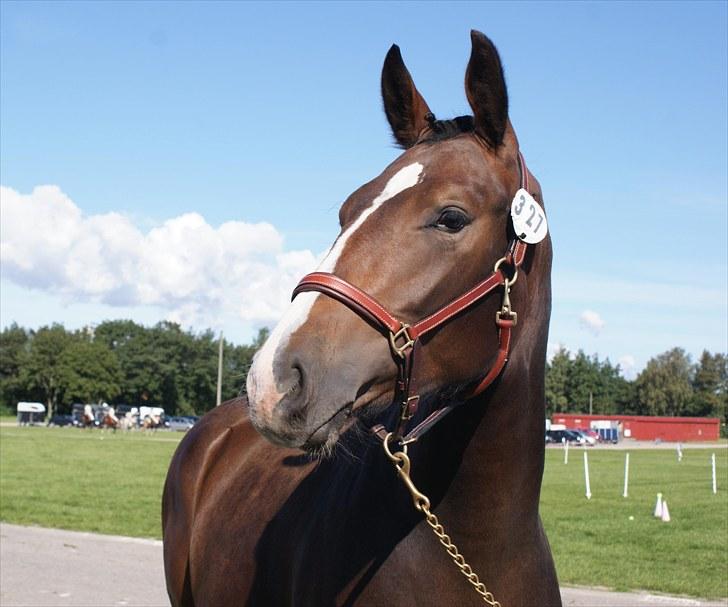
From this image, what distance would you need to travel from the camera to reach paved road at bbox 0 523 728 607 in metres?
8.17

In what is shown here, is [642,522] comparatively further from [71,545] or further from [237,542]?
[237,542]

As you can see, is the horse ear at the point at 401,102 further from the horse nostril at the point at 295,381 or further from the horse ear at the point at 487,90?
the horse nostril at the point at 295,381

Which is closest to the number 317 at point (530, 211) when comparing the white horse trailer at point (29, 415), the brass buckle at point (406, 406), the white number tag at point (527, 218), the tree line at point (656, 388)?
the white number tag at point (527, 218)

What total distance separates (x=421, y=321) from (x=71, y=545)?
10306mm

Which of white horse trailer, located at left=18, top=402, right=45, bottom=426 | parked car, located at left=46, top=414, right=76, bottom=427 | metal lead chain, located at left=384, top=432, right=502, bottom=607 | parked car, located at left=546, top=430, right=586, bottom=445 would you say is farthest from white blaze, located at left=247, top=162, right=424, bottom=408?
parked car, located at left=46, top=414, right=76, bottom=427

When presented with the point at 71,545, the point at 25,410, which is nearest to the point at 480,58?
the point at 71,545

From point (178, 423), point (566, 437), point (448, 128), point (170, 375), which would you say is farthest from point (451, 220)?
point (170, 375)

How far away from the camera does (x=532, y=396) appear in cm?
265

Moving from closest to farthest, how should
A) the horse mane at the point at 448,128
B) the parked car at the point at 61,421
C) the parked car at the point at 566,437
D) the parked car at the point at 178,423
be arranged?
the horse mane at the point at 448,128 → the parked car at the point at 566,437 → the parked car at the point at 61,421 → the parked car at the point at 178,423

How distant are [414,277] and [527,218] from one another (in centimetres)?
44

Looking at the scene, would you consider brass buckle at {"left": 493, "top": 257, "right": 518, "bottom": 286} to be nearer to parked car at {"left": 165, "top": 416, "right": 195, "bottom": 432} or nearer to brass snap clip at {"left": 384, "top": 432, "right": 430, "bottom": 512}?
brass snap clip at {"left": 384, "top": 432, "right": 430, "bottom": 512}

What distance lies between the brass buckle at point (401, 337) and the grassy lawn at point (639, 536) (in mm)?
7753

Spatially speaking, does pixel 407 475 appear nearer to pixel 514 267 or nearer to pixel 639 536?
pixel 514 267

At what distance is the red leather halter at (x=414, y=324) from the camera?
7.21 ft
